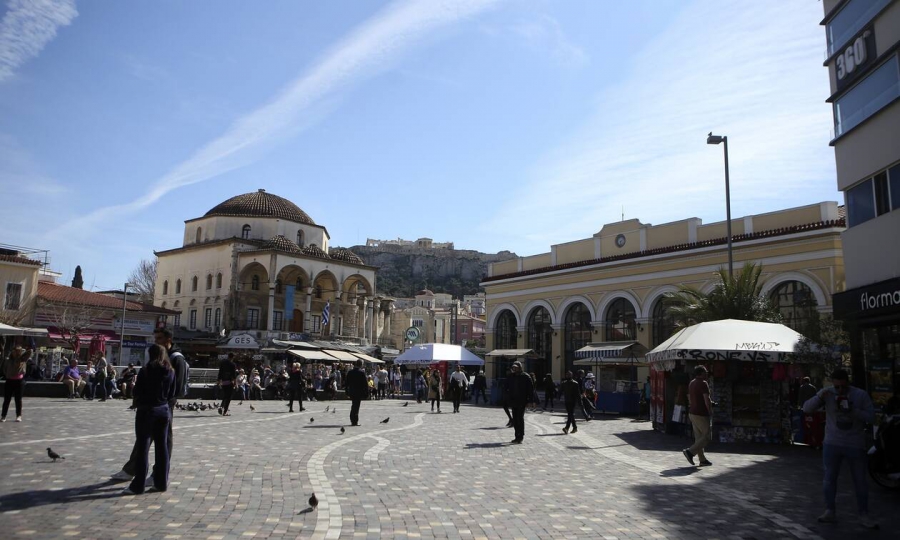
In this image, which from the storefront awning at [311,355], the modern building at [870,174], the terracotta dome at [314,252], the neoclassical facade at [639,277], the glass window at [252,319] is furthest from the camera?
the terracotta dome at [314,252]

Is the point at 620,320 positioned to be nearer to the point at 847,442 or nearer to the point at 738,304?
the point at 738,304

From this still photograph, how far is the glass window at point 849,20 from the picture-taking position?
14719 mm

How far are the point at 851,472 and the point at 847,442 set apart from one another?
301mm

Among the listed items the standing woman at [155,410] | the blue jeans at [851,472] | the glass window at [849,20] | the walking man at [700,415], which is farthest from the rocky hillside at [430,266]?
the blue jeans at [851,472]

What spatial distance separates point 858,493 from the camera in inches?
274

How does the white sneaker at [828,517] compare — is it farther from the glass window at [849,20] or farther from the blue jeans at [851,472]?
the glass window at [849,20]

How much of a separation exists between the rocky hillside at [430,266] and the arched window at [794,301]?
500 ft

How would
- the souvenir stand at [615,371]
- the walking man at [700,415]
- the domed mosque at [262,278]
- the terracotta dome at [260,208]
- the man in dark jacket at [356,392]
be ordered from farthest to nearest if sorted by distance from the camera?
the terracotta dome at [260,208] < the domed mosque at [262,278] < the souvenir stand at [615,371] < the man in dark jacket at [356,392] < the walking man at [700,415]

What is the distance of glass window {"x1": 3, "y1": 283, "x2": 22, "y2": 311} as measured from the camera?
38.3m

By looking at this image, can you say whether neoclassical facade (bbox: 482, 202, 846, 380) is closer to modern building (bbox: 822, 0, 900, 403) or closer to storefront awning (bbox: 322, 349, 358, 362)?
storefront awning (bbox: 322, 349, 358, 362)

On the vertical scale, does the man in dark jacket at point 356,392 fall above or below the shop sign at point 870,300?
below

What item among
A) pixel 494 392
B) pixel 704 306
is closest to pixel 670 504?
pixel 704 306

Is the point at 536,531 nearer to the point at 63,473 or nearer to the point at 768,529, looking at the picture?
the point at 768,529

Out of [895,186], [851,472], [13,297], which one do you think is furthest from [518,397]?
[13,297]
